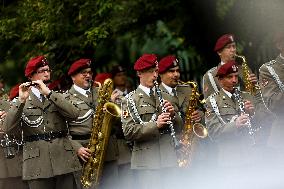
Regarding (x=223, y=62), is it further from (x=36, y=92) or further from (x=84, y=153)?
(x=36, y=92)

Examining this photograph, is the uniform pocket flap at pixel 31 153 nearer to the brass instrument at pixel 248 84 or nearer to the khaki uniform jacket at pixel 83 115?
the khaki uniform jacket at pixel 83 115

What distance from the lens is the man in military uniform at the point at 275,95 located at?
32.1 ft

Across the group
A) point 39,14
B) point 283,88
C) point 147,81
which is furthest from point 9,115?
point 39,14

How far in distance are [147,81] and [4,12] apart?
19.1ft

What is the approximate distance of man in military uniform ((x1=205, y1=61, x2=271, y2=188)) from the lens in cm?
912

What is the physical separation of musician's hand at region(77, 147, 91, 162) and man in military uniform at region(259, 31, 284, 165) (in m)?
2.32

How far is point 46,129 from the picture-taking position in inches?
364

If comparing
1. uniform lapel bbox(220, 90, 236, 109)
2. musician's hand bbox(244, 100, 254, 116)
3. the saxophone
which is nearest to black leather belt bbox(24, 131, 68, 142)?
the saxophone

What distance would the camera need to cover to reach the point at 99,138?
10.1 metres

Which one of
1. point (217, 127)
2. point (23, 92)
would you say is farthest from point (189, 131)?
point (23, 92)

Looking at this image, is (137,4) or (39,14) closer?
(39,14)

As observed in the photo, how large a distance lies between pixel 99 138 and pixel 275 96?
233 centimetres

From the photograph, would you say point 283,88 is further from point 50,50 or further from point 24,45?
point 24,45

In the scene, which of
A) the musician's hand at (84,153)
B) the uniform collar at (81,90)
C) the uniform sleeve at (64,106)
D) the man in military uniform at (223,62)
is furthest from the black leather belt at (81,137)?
the man in military uniform at (223,62)
